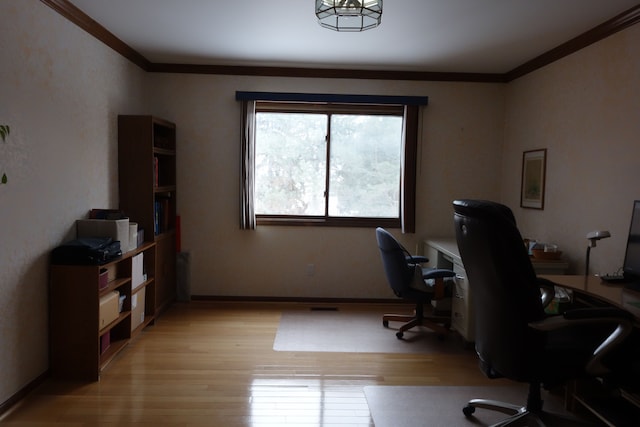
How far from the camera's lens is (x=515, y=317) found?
197cm

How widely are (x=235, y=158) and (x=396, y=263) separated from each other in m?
2.09

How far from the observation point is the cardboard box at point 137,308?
353cm

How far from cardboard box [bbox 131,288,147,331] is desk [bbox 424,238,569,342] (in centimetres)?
257

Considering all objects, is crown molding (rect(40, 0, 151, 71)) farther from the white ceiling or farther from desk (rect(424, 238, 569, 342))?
desk (rect(424, 238, 569, 342))

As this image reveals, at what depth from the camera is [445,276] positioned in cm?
368

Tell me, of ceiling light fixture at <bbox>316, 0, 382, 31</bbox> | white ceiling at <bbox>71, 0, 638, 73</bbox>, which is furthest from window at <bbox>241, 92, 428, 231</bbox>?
ceiling light fixture at <bbox>316, 0, 382, 31</bbox>

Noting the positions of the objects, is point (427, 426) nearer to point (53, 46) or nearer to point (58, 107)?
point (58, 107)

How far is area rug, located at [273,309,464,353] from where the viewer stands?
359cm

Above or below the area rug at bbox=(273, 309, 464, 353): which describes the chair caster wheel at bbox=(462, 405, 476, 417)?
above

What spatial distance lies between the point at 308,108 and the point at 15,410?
3.48 metres

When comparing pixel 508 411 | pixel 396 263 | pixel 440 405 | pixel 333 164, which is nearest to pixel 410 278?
pixel 396 263

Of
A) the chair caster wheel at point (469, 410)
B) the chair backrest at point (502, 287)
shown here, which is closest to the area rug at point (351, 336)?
the chair caster wheel at point (469, 410)

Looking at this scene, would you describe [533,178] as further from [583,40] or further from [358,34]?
[358,34]

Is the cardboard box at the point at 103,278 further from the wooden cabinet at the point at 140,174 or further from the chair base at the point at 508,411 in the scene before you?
the chair base at the point at 508,411
